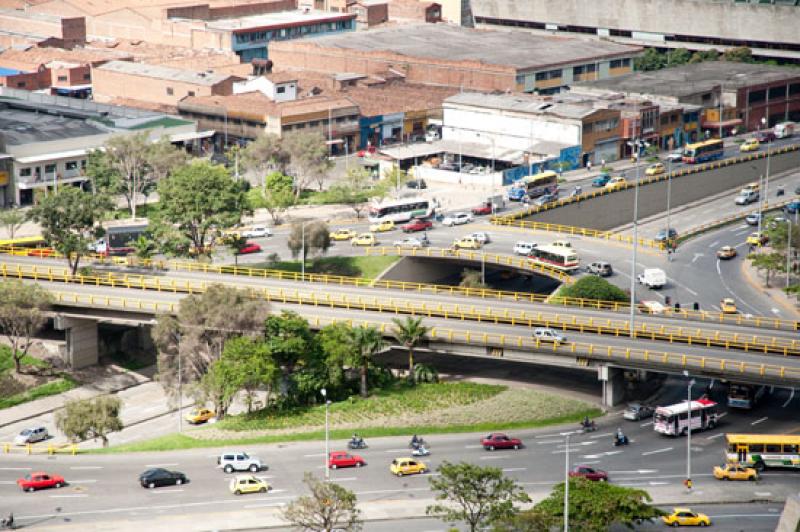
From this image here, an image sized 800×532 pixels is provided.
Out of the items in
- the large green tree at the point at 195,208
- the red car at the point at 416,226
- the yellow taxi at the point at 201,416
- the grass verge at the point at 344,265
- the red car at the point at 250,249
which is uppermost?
the large green tree at the point at 195,208

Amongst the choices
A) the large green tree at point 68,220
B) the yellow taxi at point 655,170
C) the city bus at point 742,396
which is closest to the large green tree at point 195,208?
the large green tree at point 68,220

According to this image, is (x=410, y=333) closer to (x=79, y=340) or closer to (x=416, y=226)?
(x=79, y=340)

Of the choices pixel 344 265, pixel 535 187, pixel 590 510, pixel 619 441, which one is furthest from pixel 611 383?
pixel 535 187

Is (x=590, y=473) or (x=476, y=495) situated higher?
(x=476, y=495)

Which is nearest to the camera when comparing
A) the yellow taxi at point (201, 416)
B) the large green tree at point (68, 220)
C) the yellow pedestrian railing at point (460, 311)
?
the yellow pedestrian railing at point (460, 311)

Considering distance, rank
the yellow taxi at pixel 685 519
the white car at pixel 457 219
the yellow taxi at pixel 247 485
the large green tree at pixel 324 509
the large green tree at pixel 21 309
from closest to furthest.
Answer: the large green tree at pixel 324 509 → the yellow taxi at pixel 685 519 → the yellow taxi at pixel 247 485 → the large green tree at pixel 21 309 → the white car at pixel 457 219

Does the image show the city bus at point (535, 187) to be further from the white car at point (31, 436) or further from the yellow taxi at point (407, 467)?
the yellow taxi at point (407, 467)

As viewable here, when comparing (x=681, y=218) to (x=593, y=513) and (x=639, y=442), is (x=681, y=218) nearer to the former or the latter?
(x=639, y=442)
